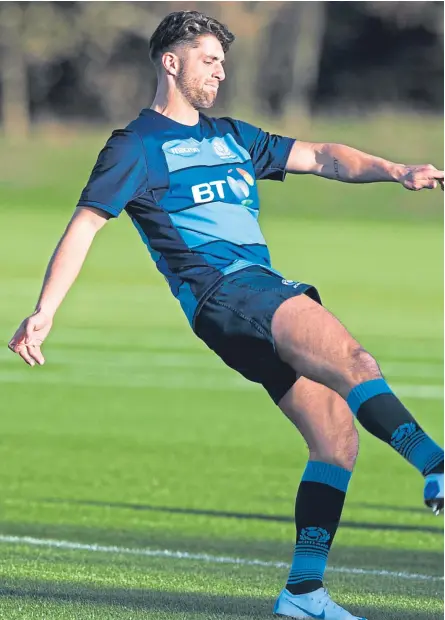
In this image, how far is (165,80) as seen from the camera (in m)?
6.55

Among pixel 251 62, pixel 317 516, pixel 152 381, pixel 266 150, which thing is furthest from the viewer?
pixel 251 62

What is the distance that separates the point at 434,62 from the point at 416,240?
23562mm

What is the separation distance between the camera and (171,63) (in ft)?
21.4

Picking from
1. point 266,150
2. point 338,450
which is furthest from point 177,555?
point 266,150

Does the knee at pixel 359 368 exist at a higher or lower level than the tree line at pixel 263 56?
A: higher

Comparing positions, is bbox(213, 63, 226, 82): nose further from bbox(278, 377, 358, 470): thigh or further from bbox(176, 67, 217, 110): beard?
bbox(278, 377, 358, 470): thigh

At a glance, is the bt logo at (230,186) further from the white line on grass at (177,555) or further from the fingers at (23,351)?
the white line on grass at (177,555)

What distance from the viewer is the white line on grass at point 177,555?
8.52m

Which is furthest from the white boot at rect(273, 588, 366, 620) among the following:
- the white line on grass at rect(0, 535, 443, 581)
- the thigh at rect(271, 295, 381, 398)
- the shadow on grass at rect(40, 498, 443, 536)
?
the shadow on grass at rect(40, 498, 443, 536)

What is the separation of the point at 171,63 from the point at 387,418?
1.71 m

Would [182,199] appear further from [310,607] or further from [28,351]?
[310,607]

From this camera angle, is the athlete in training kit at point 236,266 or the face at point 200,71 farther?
the face at point 200,71

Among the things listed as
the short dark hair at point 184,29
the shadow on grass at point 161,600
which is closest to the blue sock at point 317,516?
the shadow on grass at point 161,600

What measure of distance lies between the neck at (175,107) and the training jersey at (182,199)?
0.15ft
